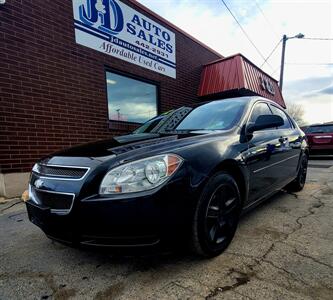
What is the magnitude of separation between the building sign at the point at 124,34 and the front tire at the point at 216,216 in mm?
4948

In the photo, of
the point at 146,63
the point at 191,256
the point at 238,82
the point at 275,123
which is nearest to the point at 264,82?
the point at 238,82

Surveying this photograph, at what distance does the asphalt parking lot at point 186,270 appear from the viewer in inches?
73.0

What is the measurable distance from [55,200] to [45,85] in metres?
3.93

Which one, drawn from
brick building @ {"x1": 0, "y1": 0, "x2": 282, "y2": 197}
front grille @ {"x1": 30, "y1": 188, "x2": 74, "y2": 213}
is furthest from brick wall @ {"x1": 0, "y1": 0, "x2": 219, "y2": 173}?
front grille @ {"x1": 30, "y1": 188, "x2": 74, "y2": 213}

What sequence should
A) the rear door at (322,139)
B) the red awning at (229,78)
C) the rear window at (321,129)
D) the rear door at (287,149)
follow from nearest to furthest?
the rear door at (287,149) → the red awning at (229,78) → the rear door at (322,139) → the rear window at (321,129)

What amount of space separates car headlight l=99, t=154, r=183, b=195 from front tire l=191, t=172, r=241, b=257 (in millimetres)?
399

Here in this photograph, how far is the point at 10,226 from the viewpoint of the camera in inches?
134

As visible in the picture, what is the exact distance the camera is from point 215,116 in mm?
3121

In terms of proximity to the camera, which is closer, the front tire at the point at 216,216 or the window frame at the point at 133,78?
the front tire at the point at 216,216

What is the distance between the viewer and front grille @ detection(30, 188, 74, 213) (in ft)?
6.30

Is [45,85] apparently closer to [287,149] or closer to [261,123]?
[261,123]

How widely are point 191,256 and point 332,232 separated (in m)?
1.58

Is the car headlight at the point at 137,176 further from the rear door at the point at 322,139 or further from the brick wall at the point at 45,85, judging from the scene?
the rear door at the point at 322,139

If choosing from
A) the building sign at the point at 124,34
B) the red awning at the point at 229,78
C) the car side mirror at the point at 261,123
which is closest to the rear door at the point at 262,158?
the car side mirror at the point at 261,123
